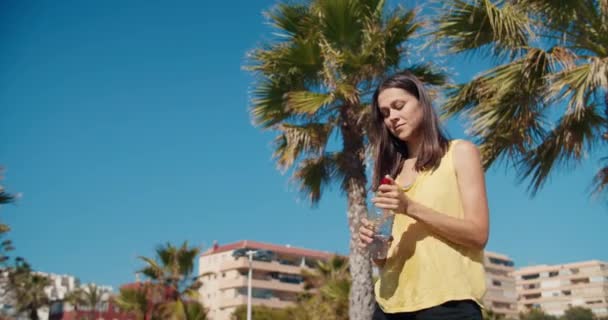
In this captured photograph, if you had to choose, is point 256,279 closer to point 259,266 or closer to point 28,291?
point 259,266

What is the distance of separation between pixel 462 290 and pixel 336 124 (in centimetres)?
871

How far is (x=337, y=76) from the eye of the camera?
9.71 m

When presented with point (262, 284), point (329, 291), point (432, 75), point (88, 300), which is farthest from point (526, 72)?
point (88, 300)

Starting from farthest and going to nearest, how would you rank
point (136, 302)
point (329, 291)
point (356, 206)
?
point (136, 302)
point (329, 291)
point (356, 206)

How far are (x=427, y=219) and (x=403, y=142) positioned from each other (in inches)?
17.7

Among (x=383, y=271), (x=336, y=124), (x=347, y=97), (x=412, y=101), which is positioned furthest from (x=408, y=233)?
(x=336, y=124)

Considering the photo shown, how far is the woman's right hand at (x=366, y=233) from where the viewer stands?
1682 millimetres

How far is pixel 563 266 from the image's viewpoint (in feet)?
327

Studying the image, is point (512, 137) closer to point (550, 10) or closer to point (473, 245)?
point (550, 10)

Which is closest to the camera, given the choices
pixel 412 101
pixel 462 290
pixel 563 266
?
pixel 462 290

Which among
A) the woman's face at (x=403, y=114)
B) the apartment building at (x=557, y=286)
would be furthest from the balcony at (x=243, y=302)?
the woman's face at (x=403, y=114)

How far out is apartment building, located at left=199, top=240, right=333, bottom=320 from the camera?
64812 mm

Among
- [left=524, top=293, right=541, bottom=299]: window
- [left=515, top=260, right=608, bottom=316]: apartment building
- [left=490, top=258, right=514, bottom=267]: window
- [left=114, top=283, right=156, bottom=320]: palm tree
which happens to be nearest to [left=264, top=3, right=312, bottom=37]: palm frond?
[left=114, top=283, right=156, bottom=320]: palm tree

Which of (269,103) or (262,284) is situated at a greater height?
(262,284)
